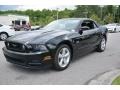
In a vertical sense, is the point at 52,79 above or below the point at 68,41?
below

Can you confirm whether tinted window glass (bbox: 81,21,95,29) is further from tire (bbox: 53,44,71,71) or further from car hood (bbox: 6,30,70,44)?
tire (bbox: 53,44,71,71)

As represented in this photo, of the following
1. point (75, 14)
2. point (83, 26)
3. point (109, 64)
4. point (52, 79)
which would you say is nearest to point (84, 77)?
point (52, 79)

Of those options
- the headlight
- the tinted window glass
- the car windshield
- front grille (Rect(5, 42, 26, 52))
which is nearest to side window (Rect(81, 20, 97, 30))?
the tinted window glass

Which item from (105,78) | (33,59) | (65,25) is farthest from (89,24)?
(33,59)

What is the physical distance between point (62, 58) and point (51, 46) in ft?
1.97

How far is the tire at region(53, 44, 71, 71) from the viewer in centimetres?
505

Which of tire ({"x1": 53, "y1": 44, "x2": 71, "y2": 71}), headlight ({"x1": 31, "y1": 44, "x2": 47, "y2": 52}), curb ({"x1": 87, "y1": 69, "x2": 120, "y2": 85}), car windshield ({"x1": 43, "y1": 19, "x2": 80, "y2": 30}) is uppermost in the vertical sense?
car windshield ({"x1": 43, "y1": 19, "x2": 80, "y2": 30})

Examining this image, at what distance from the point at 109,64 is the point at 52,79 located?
7.06ft

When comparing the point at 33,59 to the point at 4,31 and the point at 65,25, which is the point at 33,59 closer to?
the point at 65,25

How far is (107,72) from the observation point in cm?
518

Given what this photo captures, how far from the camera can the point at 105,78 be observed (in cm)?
469

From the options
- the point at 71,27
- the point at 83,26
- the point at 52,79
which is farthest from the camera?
the point at 83,26

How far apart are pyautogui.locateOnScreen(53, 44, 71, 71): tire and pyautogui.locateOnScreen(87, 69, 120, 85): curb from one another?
962 mm
